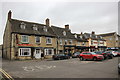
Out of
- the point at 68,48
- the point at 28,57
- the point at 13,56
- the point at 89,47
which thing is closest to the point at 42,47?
the point at 28,57

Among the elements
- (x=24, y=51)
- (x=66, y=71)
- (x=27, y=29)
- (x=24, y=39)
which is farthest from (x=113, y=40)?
(x=66, y=71)

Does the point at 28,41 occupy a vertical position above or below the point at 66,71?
above

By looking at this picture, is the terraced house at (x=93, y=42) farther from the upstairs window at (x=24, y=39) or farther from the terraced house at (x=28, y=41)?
the upstairs window at (x=24, y=39)

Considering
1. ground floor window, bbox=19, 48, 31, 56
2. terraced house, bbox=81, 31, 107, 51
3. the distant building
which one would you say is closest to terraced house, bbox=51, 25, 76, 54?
ground floor window, bbox=19, 48, 31, 56

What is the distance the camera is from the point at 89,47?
4762cm

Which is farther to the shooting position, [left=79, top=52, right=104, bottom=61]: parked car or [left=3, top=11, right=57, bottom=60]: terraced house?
[left=3, top=11, right=57, bottom=60]: terraced house

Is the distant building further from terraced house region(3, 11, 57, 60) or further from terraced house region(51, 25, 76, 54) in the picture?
terraced house region(3, 11, 57, 60)

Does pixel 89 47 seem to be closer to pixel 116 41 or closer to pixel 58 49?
pixel 58 49

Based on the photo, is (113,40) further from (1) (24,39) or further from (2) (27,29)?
(1) (24,39)

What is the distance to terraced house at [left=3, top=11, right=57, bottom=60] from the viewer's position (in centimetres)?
2658

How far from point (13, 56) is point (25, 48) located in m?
3.20

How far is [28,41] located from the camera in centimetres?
2848

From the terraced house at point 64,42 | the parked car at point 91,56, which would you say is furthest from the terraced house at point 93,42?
the parked car at point 91,56

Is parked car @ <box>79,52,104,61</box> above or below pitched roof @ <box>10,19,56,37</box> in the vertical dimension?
below
